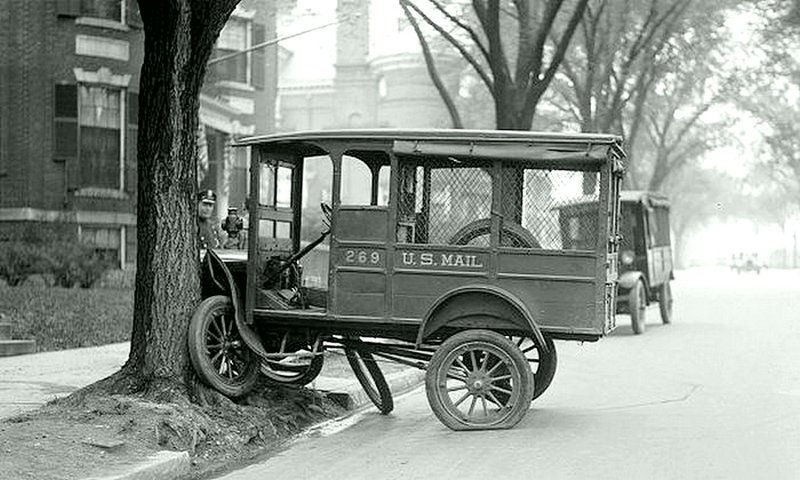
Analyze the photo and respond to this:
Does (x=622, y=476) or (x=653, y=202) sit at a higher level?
(x=653, y=202)

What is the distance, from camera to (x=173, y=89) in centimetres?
946

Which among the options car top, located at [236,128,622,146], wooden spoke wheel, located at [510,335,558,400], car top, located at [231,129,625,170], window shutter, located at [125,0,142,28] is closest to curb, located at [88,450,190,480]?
car top, located at [236,128,622,146]

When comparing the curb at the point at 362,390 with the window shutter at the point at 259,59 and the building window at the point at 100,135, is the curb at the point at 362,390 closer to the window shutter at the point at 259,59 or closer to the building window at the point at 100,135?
the building window at the point at 100,135

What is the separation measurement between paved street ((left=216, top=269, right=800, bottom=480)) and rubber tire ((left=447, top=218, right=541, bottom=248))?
159cm

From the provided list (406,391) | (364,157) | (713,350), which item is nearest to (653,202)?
(713,350)

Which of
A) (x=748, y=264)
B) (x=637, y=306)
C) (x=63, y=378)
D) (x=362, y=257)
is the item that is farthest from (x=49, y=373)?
(x=748, y=264)

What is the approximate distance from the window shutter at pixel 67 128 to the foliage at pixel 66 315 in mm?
4367

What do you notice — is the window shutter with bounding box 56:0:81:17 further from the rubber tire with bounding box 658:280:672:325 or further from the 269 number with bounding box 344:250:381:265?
the 269 number with bounding box 344:250:381:265

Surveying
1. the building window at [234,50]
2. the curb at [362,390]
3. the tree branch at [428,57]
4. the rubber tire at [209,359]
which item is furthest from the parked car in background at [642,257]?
the building window at [234,50]

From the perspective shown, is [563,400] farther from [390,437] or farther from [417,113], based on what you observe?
[417,113]

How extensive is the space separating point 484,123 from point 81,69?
70.8 feet

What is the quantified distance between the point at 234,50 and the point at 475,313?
22551mm

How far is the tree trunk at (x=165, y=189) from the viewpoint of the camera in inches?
369

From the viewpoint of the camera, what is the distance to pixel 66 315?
17.7 metres
